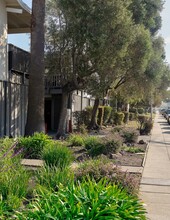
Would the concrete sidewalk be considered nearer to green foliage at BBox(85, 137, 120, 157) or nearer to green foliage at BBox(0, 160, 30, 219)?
green foliage at BBox(85, 137, 120, 157)

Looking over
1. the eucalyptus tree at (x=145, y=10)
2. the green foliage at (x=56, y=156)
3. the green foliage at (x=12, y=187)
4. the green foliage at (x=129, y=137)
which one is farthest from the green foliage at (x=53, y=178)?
the eucalyptus tree at (x=145, y=10)

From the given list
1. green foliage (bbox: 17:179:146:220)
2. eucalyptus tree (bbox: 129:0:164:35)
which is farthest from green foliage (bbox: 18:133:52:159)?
eucalyptus tree (bbox: 129:0:164:35)

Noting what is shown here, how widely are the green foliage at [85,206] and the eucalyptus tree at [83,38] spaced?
11.6 m

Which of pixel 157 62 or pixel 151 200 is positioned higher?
pixel 157 62

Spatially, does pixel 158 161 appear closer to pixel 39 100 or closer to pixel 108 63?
pixel 39 100

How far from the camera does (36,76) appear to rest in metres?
11.9

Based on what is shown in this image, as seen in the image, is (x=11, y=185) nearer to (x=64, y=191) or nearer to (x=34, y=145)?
(x=64, y=191)

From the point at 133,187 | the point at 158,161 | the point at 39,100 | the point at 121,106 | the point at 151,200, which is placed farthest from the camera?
the point at 121,106

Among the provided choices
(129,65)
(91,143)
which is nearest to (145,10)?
(129,65)

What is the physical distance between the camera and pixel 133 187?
5656 mm

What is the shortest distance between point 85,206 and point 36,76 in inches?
345

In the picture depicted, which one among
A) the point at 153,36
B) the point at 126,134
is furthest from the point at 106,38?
the point at 153,36

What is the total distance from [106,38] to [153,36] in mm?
13989

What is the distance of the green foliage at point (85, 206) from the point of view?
3459mm
